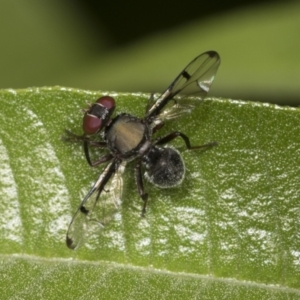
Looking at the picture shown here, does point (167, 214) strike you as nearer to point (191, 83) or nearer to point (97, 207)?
point (97, 207)

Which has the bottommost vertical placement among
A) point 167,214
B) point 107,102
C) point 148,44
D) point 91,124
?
Answer: point 167,214

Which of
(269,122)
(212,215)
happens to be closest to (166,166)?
(212,215)

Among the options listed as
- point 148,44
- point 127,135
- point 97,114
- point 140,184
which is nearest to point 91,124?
point 97,114

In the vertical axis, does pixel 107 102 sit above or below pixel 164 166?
above

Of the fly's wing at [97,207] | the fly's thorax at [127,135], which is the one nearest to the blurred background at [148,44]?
the fly's thorax at [127,135]

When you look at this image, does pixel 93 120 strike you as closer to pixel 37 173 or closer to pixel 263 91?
pixel 37 173

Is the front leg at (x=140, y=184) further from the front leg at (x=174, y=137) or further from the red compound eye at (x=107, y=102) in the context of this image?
the red compound eye at (x=107, y=102)

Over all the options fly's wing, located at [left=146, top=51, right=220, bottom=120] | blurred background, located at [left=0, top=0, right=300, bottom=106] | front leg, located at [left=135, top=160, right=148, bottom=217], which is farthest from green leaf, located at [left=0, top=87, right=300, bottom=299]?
blurred background, located at [left=0, top=0, right=300, bottom=106]
